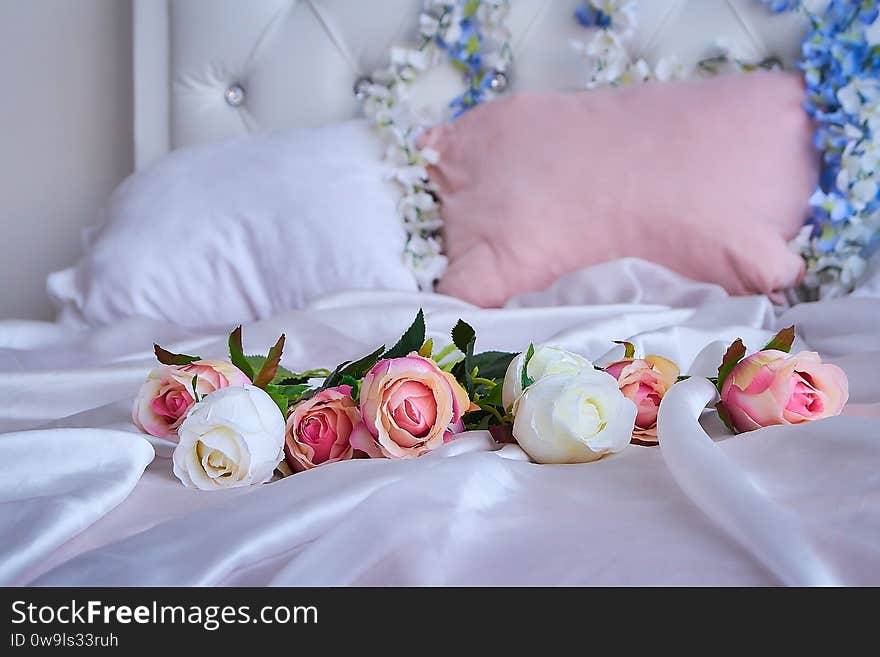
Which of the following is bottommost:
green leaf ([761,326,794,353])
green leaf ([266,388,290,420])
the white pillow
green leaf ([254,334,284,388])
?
the white pillow

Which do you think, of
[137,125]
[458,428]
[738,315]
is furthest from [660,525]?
[137,125]

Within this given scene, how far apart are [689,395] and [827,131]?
2.80 feet

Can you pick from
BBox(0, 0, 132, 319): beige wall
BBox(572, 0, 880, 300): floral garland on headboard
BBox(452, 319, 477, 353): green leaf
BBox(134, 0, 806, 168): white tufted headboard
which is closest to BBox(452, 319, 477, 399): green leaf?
BBox(452, 319, 477, 353): green leaf

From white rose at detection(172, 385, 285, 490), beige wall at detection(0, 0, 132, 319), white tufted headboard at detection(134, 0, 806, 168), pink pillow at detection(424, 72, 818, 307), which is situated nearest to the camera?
white rose at detection(172, 385, 285, 490)

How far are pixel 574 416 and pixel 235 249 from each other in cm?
84

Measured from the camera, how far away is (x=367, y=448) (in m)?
0.55

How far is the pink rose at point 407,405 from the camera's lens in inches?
20.5

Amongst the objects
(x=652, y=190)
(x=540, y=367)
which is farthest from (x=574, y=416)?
(x=652, y=190)

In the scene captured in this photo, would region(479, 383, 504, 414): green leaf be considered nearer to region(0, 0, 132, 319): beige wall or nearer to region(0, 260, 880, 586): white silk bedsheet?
region(0, 260, 880, 586): white silk bedsheet

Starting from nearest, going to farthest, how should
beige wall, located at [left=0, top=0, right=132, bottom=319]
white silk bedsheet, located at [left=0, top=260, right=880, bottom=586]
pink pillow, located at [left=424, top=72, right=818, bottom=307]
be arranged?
1. white silk bedsheet, located at [left=0, top=260, right=880, bottom=586]
2. pink pillow, located at [left=424, top=72, right=818, bottom=307]
3. beige wall, located at [left=0, top=0, right=132, bottom=319]

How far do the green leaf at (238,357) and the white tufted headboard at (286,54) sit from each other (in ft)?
3.51

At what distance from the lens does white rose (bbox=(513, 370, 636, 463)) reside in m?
0.52

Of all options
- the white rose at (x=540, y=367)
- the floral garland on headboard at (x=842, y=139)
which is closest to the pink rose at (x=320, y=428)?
the white rose at (x=540, y=367)

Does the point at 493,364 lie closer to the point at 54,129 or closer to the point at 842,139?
the point at 842,139
